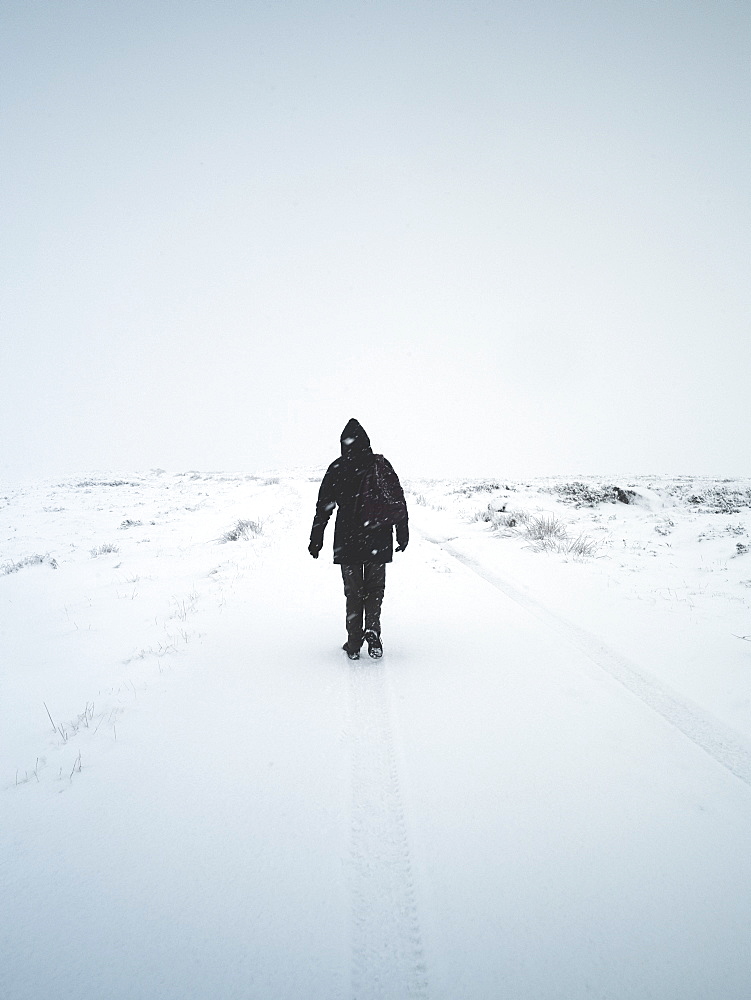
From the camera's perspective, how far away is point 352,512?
197 inches

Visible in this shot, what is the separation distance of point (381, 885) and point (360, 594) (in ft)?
9.90

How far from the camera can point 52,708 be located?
13.5ft

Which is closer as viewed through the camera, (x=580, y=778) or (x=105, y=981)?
(x=105, y=981)

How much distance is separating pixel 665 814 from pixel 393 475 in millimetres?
3717

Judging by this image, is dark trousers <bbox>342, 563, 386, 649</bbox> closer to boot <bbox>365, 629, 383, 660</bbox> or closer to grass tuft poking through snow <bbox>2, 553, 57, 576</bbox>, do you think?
boot <bbox>365, 629, 383, 660</bbox>

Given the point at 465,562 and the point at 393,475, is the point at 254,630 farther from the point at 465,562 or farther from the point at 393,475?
the point at 465,562

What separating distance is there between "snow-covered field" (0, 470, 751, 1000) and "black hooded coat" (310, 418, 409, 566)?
1208 mm

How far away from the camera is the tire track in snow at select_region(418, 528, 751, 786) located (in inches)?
126

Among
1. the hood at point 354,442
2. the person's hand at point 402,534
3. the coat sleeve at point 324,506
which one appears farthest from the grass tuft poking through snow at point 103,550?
the person's hand at point 402,534

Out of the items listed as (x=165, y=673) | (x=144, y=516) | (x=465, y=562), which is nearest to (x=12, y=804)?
(x=165, y=673)

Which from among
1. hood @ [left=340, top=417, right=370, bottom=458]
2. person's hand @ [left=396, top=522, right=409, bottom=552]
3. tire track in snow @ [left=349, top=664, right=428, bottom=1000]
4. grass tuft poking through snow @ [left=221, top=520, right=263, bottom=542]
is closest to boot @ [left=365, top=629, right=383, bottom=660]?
person's hand @ [left=396, top=522, right=409, bottom=552]

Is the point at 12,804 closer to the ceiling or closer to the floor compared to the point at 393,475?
closer to the floor

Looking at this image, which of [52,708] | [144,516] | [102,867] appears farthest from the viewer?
[144,516]

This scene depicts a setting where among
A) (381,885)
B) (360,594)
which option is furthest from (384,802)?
→ (360,594)
